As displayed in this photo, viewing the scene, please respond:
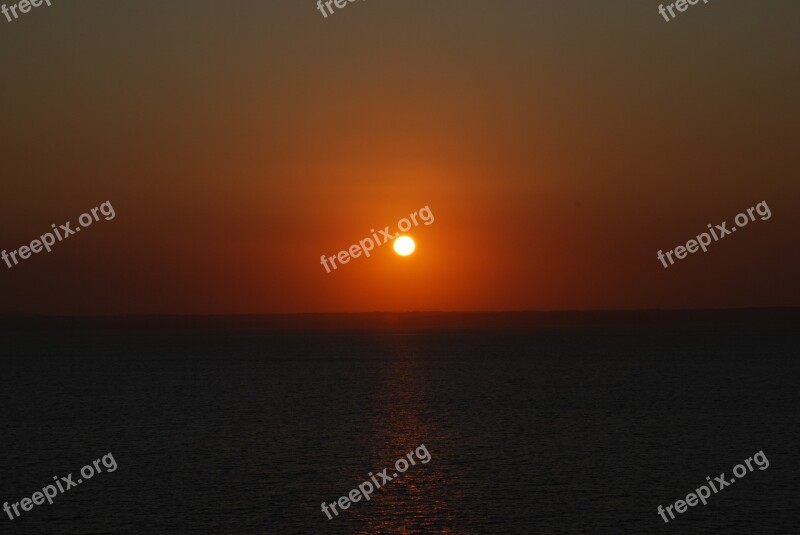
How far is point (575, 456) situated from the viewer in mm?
75438

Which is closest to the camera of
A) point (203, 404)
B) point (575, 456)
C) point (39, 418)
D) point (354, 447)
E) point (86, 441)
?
point (575, 456)

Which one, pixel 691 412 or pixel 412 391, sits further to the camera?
pixel 412 391

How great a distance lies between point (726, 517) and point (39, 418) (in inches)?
3144

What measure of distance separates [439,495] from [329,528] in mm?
9972

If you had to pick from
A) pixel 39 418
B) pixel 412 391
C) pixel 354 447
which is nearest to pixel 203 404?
pixel 39 418

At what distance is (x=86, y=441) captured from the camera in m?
88.0

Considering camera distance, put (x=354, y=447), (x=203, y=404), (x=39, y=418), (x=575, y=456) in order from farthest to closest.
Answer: (x=203, y=404) < (x=39, y=418) < (x=354, y=447) < (x=575, y=456)

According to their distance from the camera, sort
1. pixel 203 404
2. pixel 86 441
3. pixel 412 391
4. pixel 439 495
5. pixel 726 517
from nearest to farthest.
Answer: pixel 726 517 < pixel 439 495 < pixel 86 441 < pixel 203 404 < pixel 412 391

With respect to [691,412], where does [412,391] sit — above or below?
above

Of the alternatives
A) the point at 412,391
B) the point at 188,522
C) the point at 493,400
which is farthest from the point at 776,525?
the point at 412,391

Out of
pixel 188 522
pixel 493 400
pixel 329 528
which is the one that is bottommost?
pixel 329 528

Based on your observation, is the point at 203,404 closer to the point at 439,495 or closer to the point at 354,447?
the point at 354,447

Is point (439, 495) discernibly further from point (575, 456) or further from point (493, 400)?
point (493, 400)

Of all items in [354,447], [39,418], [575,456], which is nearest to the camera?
[575,456]
